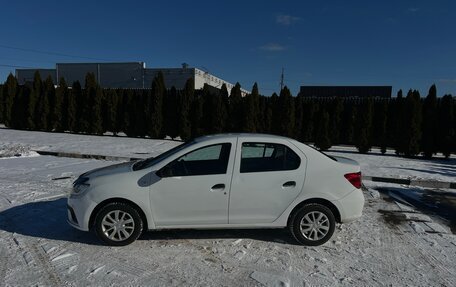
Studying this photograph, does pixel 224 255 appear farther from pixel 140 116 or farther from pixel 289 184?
pixel 140 116

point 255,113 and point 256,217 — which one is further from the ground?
point 255,113

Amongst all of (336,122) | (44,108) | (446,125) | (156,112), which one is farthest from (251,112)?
(44,108)

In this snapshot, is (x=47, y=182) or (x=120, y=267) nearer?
(x=120, y=267)

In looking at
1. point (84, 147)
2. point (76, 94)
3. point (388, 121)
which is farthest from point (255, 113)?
point (76, 94)

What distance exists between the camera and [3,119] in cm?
2227

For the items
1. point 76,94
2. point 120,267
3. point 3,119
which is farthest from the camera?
point 3,119

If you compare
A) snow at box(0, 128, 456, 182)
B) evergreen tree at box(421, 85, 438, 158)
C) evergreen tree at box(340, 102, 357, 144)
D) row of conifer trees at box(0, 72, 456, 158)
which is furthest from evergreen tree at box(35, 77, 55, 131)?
evergreen tree at box(421, 85, 438, 158)

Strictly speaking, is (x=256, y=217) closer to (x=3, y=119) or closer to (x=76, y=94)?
(x=76, y=94)

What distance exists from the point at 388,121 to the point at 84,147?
13.1 meters

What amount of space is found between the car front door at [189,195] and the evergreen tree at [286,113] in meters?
12.4

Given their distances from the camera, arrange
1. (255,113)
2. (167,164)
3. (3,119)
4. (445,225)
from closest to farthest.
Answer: (167,164) < (445,225) < (255,113) < (3,119)

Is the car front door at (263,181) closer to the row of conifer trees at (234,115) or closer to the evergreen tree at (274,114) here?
the row of conifer trees at (234,115)

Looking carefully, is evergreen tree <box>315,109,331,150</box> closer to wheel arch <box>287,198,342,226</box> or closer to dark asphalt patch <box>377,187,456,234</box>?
dark asphalt patch <box>377,187,456,234</box>

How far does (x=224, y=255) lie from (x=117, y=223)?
1493 millimetres
